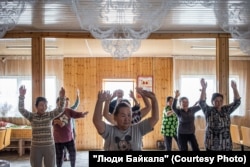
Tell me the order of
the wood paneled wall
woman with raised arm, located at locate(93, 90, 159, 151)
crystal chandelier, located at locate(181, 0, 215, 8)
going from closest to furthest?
woman with raised arm, located at locate(93, 90, 159, 151), crystal chandelier, located at locate(181, 0, 215, 8), the wood paneled wall

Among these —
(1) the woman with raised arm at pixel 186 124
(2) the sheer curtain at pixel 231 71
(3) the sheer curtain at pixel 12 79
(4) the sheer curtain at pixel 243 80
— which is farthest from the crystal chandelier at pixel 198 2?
(3) the sheer curtain at pixel 12 79

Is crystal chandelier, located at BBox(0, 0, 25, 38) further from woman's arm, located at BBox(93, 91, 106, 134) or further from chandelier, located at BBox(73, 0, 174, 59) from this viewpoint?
woman's arm, located at BBox(93, 91, 106, 134)

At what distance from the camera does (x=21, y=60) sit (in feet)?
23.9

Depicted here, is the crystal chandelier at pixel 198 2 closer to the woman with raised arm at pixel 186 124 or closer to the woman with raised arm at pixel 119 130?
the woman with raised arm at pixel 119 130

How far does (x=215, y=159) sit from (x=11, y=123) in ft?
19.8

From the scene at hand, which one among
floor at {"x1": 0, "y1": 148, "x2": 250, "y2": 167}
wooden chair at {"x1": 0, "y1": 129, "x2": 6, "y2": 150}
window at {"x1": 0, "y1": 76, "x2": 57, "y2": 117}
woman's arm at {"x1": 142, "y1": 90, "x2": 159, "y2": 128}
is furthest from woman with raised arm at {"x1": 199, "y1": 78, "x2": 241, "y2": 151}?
window at {"x1": 0, "y1": 76, "x2": 57, "y2": 117}

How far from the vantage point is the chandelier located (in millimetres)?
3230

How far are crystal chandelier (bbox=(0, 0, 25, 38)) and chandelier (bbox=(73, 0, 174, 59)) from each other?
52 cm

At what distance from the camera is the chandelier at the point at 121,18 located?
3.23 m

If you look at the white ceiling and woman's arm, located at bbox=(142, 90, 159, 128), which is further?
the white ceiling

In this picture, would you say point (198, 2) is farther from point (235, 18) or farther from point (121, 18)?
point (121, 18)

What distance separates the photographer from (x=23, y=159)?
6605mm

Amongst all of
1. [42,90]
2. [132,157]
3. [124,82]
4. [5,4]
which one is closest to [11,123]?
[124,82]

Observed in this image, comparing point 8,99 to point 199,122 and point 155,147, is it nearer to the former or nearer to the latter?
point 155,147
